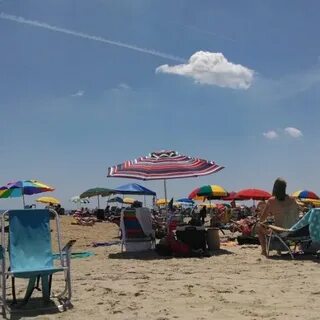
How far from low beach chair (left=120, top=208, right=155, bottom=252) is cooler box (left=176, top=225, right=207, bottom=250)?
2.85 feet

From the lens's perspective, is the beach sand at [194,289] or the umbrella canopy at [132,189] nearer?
the beach sand at [194,289]

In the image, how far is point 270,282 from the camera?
251 inches

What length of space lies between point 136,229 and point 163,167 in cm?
135

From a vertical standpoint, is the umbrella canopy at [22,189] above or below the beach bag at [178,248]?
above

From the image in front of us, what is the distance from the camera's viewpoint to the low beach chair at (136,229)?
34.1 feet

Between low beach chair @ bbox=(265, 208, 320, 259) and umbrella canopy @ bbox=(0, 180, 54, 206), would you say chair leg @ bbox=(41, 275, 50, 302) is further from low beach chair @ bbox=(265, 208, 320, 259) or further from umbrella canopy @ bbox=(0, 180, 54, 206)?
umbrella canopy @ bbox=(0, 180, 54, 206)

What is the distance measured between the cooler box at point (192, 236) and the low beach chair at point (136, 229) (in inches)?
34.2

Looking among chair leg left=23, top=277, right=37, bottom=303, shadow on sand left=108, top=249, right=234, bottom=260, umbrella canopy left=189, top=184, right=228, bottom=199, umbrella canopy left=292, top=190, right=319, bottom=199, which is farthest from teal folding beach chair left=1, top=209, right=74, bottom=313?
umbrella canopy left=292, top=190, right=319, bottom=199

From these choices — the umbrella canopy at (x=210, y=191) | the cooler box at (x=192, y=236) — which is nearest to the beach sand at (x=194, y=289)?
the cooler box at (x=192, y=236)

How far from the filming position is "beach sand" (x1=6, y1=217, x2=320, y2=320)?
191 inches

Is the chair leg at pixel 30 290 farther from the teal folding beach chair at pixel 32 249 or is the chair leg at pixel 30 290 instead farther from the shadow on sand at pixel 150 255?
the shadow on sand at pixel 150 255

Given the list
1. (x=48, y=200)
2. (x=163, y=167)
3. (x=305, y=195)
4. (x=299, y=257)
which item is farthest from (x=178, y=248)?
(x=48, y=200)

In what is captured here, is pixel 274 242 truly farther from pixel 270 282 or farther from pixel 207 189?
pixel 207 189

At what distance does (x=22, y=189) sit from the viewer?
16.2 m
